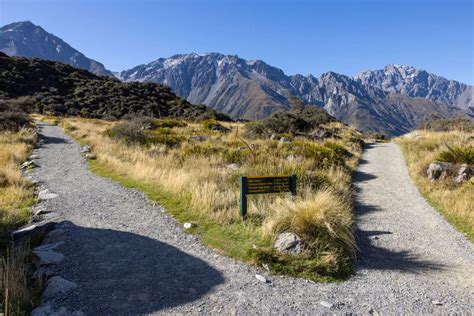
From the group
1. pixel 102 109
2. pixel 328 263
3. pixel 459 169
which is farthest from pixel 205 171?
pixel 102 109

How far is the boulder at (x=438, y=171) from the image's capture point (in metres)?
11.1

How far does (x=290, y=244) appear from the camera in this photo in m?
5.66

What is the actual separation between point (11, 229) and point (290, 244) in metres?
5.17

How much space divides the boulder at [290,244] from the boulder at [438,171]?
7.80 meters

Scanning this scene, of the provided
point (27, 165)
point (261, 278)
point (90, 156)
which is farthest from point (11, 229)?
point (90, 156)

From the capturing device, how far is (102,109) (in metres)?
49.8

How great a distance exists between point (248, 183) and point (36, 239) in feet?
13.3

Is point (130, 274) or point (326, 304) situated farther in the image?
point (130, 274)

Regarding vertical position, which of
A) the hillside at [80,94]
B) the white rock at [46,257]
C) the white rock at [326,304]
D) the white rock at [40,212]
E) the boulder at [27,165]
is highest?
the hillside at [80,94]

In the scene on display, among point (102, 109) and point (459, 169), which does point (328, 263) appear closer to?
point (459, 169)

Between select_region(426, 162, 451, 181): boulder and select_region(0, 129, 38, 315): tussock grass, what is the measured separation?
37.8 ft

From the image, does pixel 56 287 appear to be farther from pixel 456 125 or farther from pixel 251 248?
pixel 456 125

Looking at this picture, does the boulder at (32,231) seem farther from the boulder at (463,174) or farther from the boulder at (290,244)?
the boulder at (463,174)

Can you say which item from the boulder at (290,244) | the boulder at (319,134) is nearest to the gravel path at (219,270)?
the boulder at (290,244)
